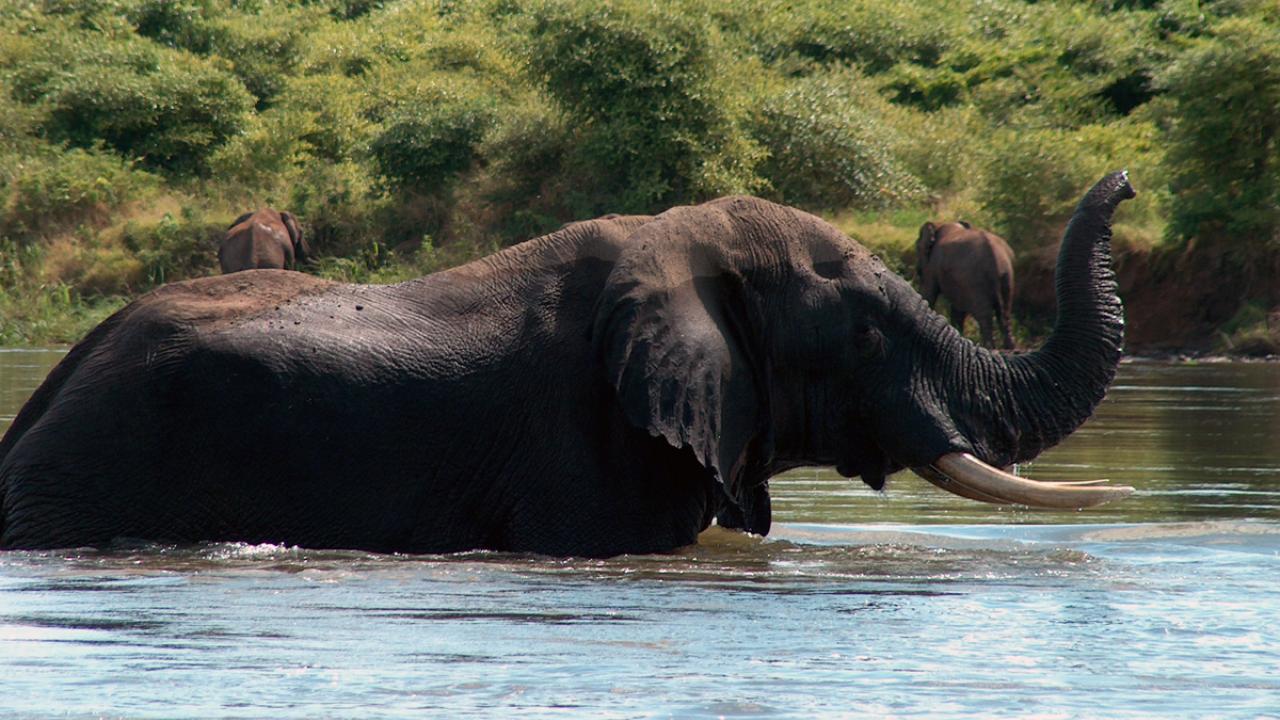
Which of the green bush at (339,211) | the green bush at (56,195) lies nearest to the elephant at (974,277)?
the green bush at (339,211)

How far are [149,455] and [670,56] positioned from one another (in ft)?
76.8

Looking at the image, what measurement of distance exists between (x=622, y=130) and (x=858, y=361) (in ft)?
75.5

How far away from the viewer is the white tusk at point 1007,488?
6.94 m

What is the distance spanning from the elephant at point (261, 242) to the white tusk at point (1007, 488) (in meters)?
22.6

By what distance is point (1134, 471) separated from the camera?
10.8m

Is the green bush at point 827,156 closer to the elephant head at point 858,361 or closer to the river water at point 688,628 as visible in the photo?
the river water at point 688,628

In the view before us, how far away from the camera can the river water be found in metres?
4.72

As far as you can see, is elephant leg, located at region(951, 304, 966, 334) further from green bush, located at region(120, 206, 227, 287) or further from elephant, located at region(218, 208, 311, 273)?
green bush, located at region(120, 206, 227, 287)

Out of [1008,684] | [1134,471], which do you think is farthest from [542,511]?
[1134,471]

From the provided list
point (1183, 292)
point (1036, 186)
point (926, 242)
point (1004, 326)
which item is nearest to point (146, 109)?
point (926, 242)

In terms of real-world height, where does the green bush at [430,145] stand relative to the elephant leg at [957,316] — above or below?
above

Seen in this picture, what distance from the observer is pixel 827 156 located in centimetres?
3097

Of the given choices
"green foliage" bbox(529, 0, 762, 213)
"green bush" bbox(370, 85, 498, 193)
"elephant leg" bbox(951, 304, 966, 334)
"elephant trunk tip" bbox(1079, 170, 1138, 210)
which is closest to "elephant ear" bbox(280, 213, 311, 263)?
"green bush" bbox(370, 85, 498, 193)

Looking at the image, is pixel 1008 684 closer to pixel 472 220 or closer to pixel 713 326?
pixel 713 326
